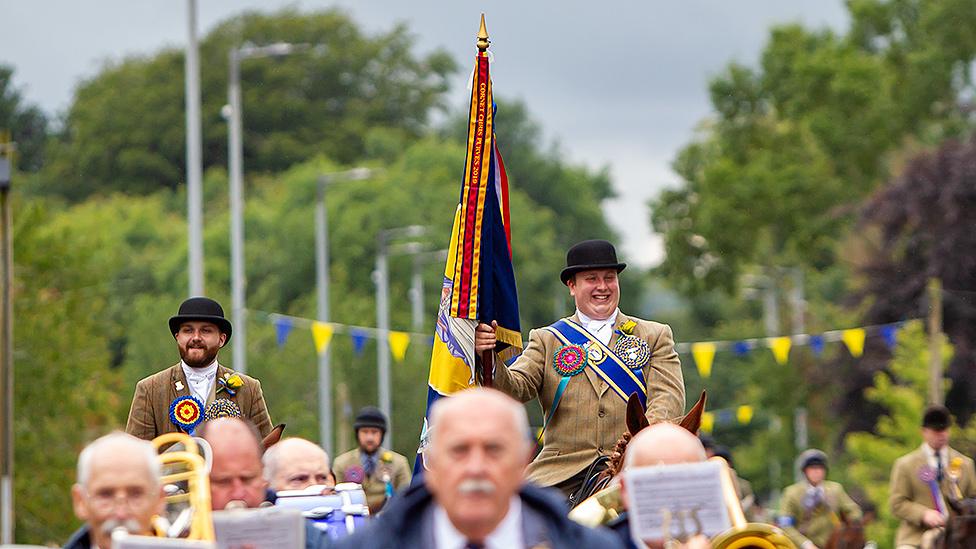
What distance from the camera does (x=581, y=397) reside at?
1232cm

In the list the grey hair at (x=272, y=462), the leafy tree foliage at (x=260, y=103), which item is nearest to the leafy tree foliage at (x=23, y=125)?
the leafy tree foliage at (x=260, y=103)

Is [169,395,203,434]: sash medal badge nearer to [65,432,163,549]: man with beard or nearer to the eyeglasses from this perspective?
[65,432,163,549]: man with beard

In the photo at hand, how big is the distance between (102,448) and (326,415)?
125 feet

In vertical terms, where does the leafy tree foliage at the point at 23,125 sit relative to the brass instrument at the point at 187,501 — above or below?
above

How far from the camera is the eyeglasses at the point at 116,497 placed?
281 inches

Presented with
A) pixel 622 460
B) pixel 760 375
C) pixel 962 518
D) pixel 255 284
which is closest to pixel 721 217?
pixel 760 375

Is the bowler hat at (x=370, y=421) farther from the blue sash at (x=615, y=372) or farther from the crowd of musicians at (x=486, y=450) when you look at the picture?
the blue sash at (x=615, y=372)

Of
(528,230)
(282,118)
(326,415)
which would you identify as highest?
(282,118)

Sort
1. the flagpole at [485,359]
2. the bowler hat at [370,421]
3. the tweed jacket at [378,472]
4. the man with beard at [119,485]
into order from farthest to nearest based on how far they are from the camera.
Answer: the bowler hat at [370,421] → the tweed jacket at [378,472] → the flagpole at [485,359] → the man with beard at [119,485]

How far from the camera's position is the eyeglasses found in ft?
23.5

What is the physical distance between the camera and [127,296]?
74750 millimetres

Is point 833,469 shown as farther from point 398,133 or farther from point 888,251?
point 398,133

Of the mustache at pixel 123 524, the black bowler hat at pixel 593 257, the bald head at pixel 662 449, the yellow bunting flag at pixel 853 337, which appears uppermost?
the yellow bunting flag at pixel 853 337

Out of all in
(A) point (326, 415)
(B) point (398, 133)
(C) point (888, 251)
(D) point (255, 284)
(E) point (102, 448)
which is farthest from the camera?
(B) point (398, 133)
